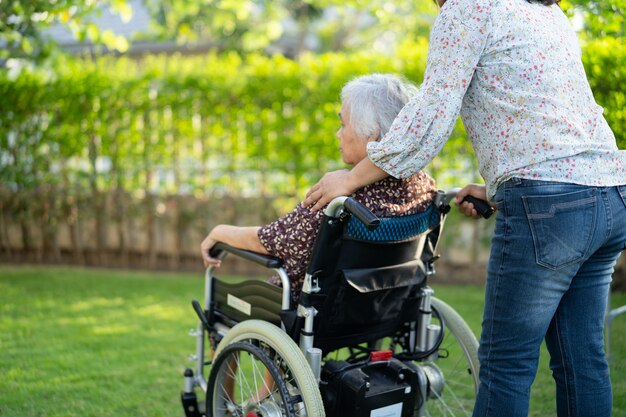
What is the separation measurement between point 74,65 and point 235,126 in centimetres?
153

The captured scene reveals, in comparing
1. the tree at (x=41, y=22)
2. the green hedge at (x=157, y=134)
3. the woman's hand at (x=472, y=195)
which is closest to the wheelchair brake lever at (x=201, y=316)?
the woman's hand at (x=472, y=195)

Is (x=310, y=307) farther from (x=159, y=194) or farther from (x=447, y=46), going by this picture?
(x=159, y=194)

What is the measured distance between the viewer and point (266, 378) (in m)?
2.26

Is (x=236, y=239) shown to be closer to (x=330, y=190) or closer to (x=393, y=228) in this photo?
(x=330, y=190)

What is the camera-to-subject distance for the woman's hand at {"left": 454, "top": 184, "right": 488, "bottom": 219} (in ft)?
7.11

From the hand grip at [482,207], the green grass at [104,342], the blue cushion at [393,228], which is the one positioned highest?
the hand grip at [482,207]

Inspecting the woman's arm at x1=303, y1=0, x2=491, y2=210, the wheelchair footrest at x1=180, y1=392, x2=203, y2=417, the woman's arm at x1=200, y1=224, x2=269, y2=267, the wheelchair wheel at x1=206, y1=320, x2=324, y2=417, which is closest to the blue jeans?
the woman's arm at x1=303, y1=0, x2=491, y2=210

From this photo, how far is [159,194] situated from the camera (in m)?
5.85

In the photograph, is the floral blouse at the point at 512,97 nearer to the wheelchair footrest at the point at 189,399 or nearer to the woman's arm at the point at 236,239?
the woman's arm at the point at 236,239

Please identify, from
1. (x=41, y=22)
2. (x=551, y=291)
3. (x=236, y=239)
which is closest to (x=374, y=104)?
(x=236, y=239)

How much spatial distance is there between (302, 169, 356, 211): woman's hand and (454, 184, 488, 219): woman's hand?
411 mm

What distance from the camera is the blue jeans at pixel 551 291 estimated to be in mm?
1673

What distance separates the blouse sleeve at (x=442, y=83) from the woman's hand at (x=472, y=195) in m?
0.44

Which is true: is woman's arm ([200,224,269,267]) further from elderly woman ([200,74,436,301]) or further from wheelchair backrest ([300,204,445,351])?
wheelchair backrest ([300,204,445,351])
